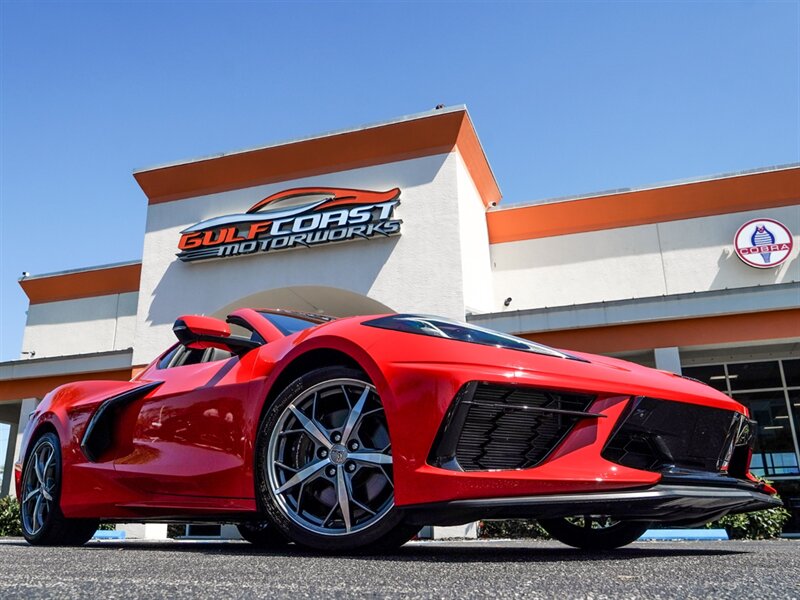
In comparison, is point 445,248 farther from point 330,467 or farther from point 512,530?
point 330,467

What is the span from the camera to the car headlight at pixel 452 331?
2.66 meters

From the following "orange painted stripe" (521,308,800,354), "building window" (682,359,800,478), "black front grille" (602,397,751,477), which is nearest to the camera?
"black front grille" (602,397,751,477)

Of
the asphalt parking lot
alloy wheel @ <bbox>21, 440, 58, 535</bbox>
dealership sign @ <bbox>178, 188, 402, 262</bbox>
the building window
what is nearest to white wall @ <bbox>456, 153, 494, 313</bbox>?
dealership sign @ <bbox>178, 188, 402, 262</bbox>

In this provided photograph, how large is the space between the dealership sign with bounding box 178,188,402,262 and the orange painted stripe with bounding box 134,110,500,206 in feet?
1.94

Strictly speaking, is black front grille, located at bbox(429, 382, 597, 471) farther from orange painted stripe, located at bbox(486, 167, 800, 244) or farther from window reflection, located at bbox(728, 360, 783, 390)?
orange painted stripe, located at bbox(486, 167, 800, 244)

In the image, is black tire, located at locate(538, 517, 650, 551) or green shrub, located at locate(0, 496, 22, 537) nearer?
black tire, located at locate(538, 517, 650, 551)

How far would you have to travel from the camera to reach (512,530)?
9250mm

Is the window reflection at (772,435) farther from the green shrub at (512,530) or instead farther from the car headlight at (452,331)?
the car headlight at (452,331)

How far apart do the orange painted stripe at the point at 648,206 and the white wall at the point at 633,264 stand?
0.16m

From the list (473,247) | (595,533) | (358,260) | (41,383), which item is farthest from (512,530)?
(41,383)

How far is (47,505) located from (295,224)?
9693 millimetres

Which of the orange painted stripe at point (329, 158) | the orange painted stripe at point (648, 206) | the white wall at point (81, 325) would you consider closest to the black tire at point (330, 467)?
the orange painted stripe at point (329, 158)

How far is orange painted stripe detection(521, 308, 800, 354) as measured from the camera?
411 inches

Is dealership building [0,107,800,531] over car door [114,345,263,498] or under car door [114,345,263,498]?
over
